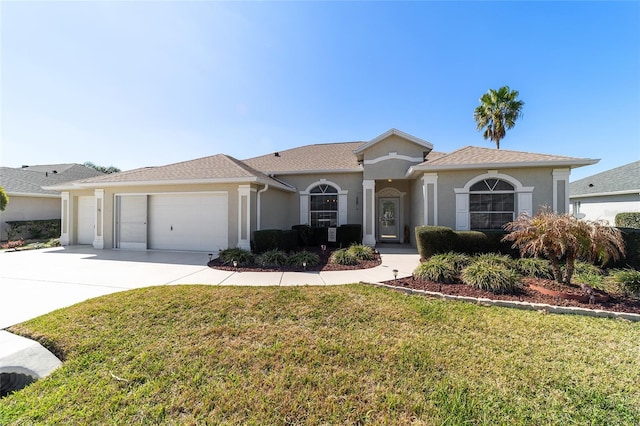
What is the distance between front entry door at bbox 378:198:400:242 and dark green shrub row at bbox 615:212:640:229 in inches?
488

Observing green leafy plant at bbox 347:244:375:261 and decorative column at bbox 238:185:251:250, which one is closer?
green leafy plant at bbox 347:244:375:261

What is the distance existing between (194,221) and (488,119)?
19814 mm

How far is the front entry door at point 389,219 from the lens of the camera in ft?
47.6

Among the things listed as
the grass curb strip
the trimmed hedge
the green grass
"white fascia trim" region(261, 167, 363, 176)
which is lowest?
the green grass

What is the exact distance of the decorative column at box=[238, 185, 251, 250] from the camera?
975 centimetres

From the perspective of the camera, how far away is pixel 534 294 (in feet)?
17.2

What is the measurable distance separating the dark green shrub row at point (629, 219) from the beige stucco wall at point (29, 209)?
1418 inches

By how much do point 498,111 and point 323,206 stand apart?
1410 cm

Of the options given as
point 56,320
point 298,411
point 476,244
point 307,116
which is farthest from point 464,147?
point 56,320

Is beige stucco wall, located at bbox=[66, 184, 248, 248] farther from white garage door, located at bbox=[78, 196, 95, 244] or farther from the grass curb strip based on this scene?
the grass curb strip

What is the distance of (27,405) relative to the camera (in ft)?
7.97

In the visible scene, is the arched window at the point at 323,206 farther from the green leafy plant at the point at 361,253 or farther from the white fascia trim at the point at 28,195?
the white fascia trim at the point at 28,195

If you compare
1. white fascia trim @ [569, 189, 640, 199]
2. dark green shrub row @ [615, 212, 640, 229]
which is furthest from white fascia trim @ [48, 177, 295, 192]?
white fascia trim @ [569, 189, 640, 199]

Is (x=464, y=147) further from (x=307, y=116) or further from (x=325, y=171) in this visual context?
(x=307, y=116)
